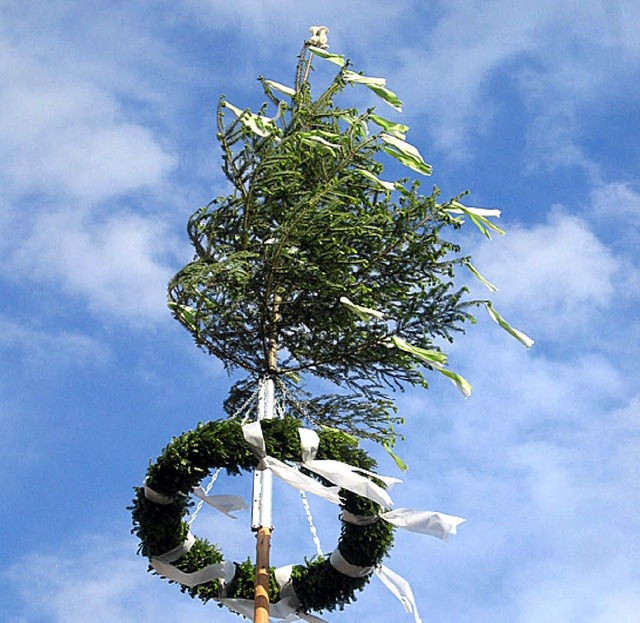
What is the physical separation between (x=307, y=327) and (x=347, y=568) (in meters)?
2.60

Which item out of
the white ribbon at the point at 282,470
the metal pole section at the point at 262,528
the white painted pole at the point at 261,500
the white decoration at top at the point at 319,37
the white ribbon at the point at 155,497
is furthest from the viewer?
the white decoration at top at the point at 319,37

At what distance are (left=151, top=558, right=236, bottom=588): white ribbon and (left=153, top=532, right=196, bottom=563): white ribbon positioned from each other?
4 cm

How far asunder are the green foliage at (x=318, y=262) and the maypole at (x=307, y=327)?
15 millimetres

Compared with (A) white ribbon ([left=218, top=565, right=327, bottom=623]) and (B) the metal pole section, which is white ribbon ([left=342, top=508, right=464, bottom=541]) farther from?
(A) white ribbon ([left=218, top=565, right=327, bottom=623])

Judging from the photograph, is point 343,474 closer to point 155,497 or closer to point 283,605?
point 283,605

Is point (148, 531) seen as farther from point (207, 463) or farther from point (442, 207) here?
point (442, 207)

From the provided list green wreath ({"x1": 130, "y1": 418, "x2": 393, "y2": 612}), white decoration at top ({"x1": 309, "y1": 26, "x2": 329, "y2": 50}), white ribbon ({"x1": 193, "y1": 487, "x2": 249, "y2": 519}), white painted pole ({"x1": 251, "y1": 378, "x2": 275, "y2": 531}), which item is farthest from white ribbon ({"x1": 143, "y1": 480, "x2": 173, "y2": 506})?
white decoration at top ({"x1": 309, "y1": 26, "x2": 329, "y2": 50})

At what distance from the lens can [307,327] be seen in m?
11.4

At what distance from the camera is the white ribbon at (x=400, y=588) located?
10539mm

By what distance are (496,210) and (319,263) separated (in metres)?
2.25

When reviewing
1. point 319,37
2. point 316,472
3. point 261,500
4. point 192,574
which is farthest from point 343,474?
point 319,37

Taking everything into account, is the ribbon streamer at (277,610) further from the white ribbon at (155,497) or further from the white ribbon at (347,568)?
the white ribbon at (155,497)

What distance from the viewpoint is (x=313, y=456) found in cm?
1023

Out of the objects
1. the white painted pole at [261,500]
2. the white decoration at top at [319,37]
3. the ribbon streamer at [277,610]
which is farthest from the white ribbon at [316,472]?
the white decoration at top at [319,37]
